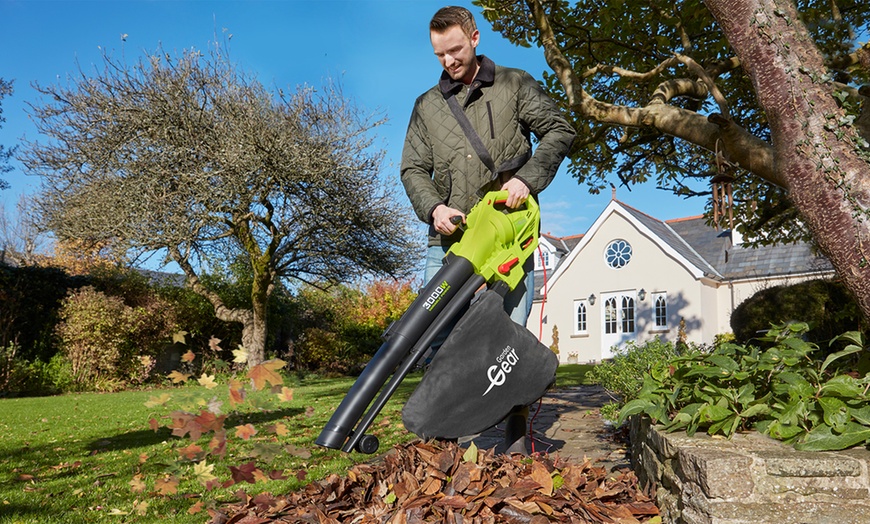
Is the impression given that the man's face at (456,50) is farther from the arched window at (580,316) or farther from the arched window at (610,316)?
the arched window at (580,316)

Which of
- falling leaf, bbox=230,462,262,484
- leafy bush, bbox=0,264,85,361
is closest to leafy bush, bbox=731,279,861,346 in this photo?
falling leaf, bbox=230,462,262,484

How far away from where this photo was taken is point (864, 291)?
2.48 m

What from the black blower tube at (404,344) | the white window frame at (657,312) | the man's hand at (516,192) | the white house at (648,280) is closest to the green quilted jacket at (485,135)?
the man's hand at (516,192)

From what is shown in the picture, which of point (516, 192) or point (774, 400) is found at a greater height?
point (516, 192)

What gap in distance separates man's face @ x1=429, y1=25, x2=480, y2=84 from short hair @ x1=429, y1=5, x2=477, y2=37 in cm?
2

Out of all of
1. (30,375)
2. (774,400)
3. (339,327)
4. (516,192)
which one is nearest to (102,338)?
(30,375)

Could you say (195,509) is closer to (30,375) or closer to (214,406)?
(214,406)

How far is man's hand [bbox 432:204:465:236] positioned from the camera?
8.25 ft

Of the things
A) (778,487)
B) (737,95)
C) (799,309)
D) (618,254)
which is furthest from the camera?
(618,254)

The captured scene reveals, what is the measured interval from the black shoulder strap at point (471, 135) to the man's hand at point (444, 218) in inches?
12.6

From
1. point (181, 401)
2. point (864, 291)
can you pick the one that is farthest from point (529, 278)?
point (181, 401)

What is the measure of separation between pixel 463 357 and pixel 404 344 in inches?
9.6

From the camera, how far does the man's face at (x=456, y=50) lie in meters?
2.70

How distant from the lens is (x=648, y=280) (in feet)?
69.7
